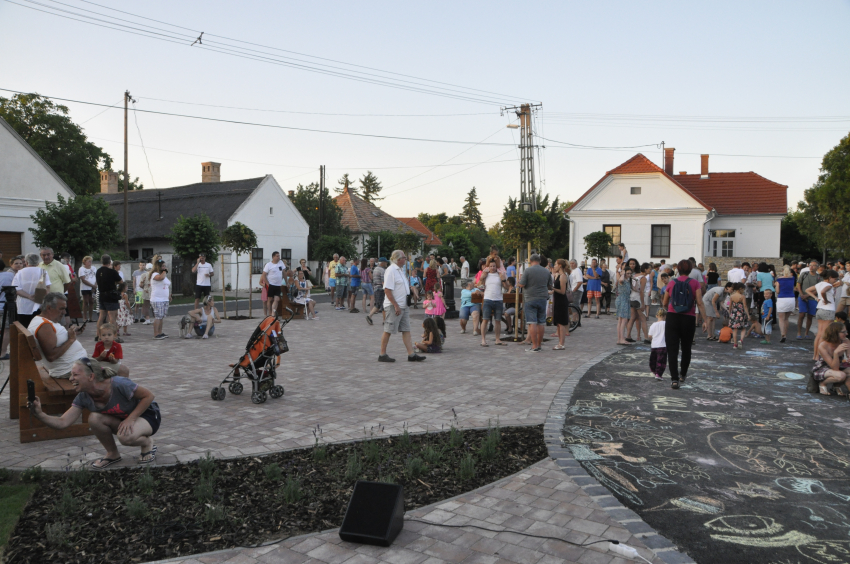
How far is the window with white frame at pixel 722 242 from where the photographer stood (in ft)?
120

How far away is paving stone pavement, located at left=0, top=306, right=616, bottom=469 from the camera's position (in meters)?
5.73

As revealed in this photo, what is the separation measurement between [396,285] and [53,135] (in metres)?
36.3

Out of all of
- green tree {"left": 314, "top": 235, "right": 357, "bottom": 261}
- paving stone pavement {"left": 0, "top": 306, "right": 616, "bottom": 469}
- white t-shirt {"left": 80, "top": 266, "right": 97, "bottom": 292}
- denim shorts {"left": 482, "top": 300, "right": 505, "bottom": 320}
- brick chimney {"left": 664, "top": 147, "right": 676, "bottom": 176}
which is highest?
brick chimney {"left": 664, "top": 147, "right": 676, "bottom": 176}

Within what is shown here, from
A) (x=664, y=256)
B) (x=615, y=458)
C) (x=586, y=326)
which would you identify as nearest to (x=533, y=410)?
(x=615, y=458)

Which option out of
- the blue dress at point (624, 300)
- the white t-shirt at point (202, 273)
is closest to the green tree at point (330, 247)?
the white t-shirt at point (202, 273)

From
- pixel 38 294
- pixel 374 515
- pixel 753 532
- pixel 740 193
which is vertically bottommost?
pixel 753 532

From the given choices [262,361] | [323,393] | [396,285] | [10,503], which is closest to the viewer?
[10,503]

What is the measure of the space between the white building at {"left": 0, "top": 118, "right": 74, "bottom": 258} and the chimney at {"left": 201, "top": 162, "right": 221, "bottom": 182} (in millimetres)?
23912

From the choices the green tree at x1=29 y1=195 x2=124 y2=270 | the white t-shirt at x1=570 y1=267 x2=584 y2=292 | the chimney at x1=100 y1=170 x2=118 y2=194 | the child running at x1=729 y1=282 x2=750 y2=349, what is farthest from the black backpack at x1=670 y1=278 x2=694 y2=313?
the chimney at x1=100 y1=170 x2=118 y2=194

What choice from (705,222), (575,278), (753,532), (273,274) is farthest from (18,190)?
(705,222)

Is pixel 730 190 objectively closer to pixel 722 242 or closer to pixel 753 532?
pixel 722 242

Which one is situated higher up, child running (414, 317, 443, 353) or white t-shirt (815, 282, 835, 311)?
white t-shirt (815, 282, 835, 311)

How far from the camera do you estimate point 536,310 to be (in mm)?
11281

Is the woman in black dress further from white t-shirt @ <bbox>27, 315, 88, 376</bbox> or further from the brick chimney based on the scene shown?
the brick chimney
